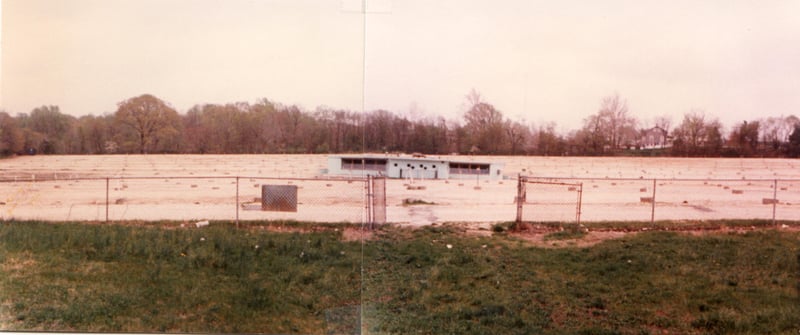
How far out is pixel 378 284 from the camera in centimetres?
569

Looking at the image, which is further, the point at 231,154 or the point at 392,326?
the point at 231,154

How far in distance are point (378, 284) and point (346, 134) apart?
7.95 feet

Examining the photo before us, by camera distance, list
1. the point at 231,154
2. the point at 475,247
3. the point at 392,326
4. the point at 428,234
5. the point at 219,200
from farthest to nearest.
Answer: the point at 219,200 < the point at 231,154 < the point at 428,234 < the point at 475,247 < the point at 392,326

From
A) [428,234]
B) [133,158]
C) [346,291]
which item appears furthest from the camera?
[133,158]

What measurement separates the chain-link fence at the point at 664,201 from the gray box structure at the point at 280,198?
428 cm

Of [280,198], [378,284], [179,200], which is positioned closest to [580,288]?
[378,284]

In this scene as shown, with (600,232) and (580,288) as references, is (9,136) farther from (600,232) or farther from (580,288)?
(600,232)

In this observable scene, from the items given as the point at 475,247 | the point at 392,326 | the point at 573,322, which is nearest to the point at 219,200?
the point at 475,247

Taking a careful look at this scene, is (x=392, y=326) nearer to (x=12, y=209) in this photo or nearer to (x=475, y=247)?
(x=475, y=247)

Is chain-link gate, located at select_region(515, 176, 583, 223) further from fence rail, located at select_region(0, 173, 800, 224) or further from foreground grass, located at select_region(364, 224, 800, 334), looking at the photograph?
foreground grass, located at select_region(364, 224, 800, 334)

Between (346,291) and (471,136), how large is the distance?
4.87 metres

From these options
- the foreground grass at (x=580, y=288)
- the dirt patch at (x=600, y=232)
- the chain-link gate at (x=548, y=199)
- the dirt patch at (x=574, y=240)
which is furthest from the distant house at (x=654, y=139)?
the foreground grass at (x=580, y=288)

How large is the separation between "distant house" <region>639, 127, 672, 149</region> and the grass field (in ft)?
8.22

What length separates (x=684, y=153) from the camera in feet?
33.8
